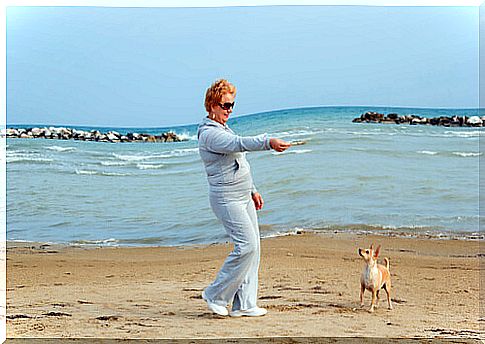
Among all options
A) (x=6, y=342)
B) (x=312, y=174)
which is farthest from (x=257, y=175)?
(x=6, y=342)

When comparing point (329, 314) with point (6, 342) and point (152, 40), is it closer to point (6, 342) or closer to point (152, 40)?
point (6, 342)

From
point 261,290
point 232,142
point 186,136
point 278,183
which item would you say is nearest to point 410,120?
point 278,183

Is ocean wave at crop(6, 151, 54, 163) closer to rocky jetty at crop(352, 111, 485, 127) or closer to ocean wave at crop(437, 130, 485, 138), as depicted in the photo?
Result: rocky jetty at crop(352, 111, 485, 127)

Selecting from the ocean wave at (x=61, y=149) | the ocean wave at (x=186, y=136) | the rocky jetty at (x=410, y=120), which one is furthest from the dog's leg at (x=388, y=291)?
the ocean wave at (x=61, y=149)

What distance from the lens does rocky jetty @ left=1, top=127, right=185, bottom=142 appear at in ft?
21.8

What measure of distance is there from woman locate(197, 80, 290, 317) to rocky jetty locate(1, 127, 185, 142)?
6.70 ft

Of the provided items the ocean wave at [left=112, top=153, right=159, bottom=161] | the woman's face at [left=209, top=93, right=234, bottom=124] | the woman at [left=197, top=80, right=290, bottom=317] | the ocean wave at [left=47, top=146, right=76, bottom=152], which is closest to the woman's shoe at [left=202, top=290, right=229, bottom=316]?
the woman at [left=197, top=80, right=290, bottom=317]

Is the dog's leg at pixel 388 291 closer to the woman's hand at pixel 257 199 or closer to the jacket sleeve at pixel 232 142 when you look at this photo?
the woman's hand at pixel 257 199

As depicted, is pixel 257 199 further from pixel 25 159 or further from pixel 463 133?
pixel 25 159

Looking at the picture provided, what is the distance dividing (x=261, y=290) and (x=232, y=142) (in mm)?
1461

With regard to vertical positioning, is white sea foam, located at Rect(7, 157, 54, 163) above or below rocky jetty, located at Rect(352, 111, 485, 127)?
below

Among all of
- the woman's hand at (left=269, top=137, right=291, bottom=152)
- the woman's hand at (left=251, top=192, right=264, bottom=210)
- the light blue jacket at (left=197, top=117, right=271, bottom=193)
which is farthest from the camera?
the woman's hand at (left=251, top=192, right=264, bottom=210)

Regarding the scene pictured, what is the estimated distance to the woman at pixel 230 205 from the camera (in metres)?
4.61

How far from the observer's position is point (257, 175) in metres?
6.76
